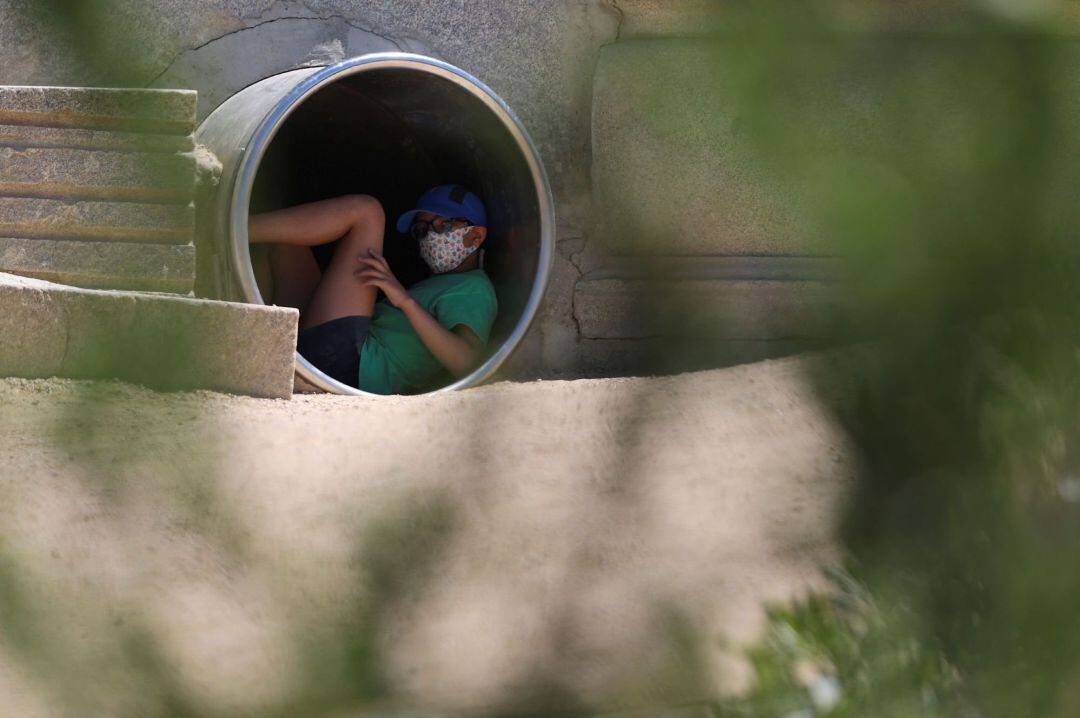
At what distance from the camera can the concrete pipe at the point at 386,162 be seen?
2.58 meters

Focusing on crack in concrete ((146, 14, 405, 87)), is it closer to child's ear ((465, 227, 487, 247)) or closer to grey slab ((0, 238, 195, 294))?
child's ear ((465, 227, 487, 247))

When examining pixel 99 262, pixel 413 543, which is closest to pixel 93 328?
pixel 413 543

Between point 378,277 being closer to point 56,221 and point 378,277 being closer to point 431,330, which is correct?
point 431,330

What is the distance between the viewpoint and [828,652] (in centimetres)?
42

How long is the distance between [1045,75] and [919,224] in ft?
0.17

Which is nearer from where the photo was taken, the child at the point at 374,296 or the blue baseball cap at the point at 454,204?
the child at the point at 374,296

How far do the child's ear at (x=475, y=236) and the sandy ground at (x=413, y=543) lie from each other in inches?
56.6

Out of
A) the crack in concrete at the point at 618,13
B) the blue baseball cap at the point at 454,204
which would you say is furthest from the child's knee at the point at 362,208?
the crack in concrete at the point at 618,13

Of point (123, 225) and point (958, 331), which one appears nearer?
point (958, 331)

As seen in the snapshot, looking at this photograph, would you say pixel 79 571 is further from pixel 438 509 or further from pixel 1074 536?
pixel 1074 536

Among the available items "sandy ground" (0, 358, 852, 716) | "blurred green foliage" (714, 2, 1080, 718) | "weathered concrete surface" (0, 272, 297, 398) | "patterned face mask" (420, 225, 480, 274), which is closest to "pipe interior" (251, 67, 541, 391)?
"patterned face mask" (420, 225, 480, 274)

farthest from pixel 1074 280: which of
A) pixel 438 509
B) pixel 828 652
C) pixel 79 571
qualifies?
pixel 79 571

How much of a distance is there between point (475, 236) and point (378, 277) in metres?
0.31

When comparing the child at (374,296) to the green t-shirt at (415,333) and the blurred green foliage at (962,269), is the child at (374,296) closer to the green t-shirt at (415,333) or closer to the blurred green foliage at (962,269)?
the green t-shirt at (415,333)
